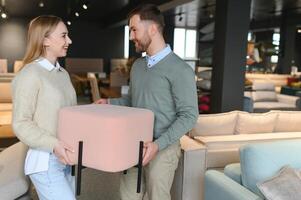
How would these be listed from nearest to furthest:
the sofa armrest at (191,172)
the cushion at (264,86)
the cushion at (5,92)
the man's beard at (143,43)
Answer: the man's beard at (143,43)
the sofa armrest at (191,172)
the cushion at (5,92)
the cushion at (264,86)

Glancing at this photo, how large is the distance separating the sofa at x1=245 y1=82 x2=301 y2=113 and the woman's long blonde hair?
5.44 m

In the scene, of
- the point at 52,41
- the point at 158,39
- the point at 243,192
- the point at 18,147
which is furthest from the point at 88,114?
the point at 18,147

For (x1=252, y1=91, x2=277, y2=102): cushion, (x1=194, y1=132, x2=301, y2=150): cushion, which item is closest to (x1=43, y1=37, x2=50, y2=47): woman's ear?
(x1=194, y1=132, x2=301, y2=150): cushion

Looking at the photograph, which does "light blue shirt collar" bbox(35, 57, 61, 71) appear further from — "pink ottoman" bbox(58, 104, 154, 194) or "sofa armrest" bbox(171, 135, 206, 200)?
"sofa armrest" bbox(171, 135, 206, 200)

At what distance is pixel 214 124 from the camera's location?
2.94 m

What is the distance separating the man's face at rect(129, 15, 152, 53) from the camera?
1.66m

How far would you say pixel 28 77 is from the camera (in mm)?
1480

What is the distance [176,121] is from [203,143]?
44.0 inches

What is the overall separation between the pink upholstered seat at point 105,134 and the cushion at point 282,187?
78cm

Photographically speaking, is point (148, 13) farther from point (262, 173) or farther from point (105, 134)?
point (262, 173)

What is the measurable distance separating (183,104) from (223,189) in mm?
697

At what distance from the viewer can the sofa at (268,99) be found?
21.7ft

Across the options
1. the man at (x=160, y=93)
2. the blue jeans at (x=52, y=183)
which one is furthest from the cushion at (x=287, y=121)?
the blue jeans at (x=52, y=183)

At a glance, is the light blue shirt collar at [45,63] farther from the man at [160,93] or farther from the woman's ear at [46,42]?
the man at [160,93]
